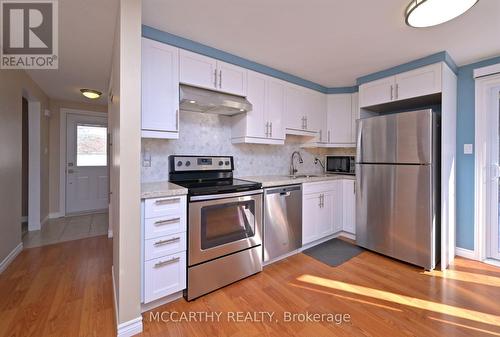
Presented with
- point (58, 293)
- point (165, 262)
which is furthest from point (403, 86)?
point (58, 293)

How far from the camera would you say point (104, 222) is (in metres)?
4.23

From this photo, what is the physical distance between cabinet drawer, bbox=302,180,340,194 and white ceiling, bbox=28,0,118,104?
8.43 feet

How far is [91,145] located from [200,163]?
3671 mm

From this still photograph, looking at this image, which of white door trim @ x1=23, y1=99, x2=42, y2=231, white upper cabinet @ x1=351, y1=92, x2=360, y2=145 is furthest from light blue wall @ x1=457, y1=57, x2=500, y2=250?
white door trim @ x1=23, y1=99, x2=42, y2=231

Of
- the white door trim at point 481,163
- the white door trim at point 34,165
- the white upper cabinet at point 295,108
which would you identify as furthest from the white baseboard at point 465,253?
the white door trim at point 34,165

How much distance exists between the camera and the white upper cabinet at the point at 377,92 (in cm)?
280

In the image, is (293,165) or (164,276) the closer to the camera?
(164,276)

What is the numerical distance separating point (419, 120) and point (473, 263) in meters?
1.80

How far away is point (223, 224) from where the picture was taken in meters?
2.11

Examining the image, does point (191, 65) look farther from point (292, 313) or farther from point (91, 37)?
point (292, 313)

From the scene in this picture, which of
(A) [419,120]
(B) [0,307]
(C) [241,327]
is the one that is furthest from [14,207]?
(A) [419,120]

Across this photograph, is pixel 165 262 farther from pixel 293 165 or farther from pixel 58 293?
pixel 293 165

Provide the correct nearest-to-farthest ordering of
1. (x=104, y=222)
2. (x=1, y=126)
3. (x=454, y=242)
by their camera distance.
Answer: (x=1, y=126) → (x=454, y=242) → (x=104, y=222)

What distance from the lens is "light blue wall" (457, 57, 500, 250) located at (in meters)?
2.70
